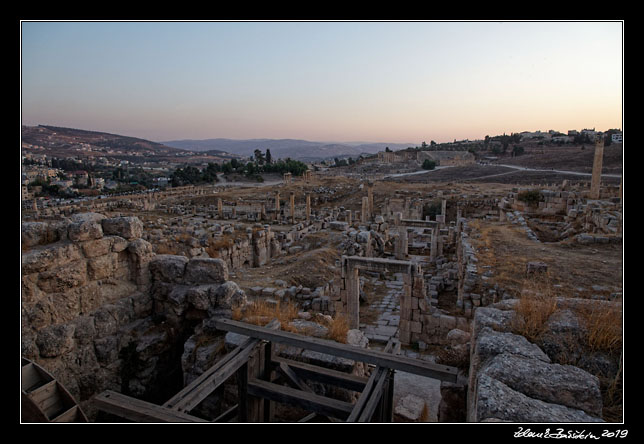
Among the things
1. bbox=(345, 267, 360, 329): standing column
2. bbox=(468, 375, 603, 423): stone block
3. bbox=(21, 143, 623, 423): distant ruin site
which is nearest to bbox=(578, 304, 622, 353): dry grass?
bbox=(21, 143, 623, 423): distant ruin site

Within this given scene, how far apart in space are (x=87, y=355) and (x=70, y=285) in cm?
112

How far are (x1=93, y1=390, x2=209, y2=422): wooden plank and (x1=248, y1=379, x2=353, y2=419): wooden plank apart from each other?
1.28 m

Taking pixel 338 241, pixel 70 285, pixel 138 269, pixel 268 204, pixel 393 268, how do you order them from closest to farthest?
1. pixel 70 285
2. pixel 138 269
3. pixel 393 268
4. pixel 338 241
5. pixel 268 204

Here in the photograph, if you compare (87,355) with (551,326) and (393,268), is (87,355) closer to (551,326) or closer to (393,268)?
(551,326)

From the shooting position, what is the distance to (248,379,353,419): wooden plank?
411 centimetres

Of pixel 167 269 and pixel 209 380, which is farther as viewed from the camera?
pixel 167 269

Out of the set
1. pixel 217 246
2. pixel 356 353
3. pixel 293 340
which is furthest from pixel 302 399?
pixel 217 246

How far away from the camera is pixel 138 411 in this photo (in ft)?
10.5

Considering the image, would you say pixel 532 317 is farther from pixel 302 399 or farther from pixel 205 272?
pixel 205 272

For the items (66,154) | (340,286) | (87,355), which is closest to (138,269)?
(87,355)

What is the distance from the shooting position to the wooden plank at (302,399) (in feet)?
13.5

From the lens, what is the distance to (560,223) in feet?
72.4

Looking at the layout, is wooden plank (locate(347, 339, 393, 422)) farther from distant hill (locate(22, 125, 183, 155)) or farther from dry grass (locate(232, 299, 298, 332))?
distant hill (locate(22, 125, 183, 155))

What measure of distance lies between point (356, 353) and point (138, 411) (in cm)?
219
